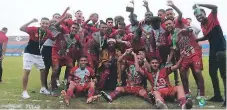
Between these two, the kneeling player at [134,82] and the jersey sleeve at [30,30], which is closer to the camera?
the kneeling player at [134,82]

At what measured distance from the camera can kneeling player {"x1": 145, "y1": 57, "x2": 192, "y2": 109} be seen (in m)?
6.63

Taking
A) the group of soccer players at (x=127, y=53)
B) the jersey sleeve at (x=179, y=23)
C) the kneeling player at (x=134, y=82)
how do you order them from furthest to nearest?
1. the kneeling player at (x=134, y=82)
2. the jersey sleeve at (x=179, y=23)
3. the group of soccer players at (x=127, y=53)

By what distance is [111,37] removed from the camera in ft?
28.1

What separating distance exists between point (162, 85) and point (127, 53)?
126 centimetres

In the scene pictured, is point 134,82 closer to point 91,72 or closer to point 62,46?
point 91,72

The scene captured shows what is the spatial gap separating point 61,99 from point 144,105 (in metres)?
1.98

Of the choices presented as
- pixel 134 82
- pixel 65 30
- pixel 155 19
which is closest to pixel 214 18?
pixel 155 19

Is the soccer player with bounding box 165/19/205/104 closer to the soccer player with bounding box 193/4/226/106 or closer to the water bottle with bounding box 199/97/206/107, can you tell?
the water bottle with bounding box 199/97/206/107

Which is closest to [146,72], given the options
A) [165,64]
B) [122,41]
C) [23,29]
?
[165,64]

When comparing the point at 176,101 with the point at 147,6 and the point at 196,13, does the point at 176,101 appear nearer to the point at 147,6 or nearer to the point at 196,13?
the point at 196,13

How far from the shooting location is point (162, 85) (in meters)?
7.08

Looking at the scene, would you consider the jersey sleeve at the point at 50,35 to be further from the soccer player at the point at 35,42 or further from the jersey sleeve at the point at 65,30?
the jersey sleeve at the point at 65,30

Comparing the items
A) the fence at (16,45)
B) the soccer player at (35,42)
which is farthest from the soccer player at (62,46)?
the fence at (16,45)

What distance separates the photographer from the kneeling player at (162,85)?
21.8 feet
